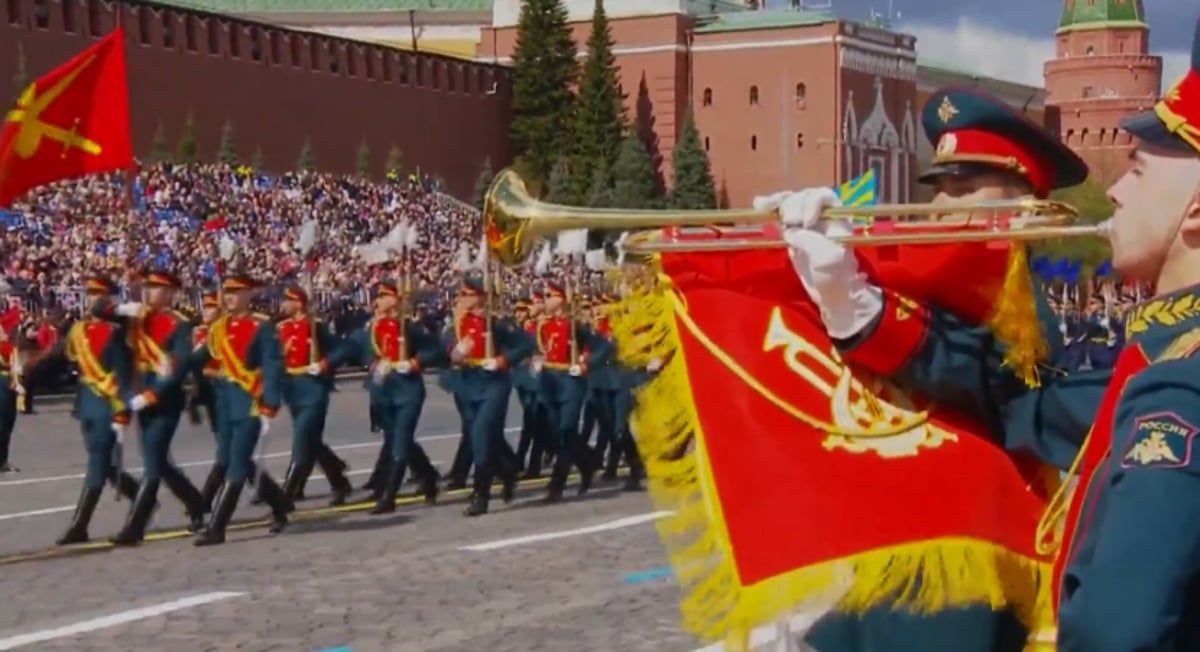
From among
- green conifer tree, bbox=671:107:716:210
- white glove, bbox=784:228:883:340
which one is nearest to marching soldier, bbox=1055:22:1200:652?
white glove, bbox=784:228:883:340

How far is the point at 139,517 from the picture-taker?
11906mm

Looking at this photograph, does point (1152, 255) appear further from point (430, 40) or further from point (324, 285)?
point (430, 40)

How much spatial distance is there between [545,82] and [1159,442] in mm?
67171

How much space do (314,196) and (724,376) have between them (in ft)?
128

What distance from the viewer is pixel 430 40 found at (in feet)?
275

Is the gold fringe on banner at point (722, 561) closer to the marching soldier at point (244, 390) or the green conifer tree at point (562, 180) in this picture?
the marching soldier at point (244, 390)

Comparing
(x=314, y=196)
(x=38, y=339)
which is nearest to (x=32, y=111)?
(x=38, y=339)

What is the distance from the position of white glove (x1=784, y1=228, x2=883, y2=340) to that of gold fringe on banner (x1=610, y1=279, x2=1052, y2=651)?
413 mm

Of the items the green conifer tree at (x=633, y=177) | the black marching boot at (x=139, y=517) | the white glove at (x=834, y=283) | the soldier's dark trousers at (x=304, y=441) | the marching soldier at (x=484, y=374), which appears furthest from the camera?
the green conifer tree at (x=633, y=177)

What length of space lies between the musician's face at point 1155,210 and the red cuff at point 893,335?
1289 mm

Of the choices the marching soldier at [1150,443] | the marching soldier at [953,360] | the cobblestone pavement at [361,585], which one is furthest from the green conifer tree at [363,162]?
the marching soldier at [1150,443]

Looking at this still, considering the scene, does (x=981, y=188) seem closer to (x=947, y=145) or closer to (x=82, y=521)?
(x=947, y=145)

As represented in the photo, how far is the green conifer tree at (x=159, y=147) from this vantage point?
46.3 metres

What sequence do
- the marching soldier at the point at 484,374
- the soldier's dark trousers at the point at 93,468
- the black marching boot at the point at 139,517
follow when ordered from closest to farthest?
the black marching boot at the point at 139,517 < the soldier's dark trousers at the point at 93,468 < the marching soldier at the point at 484,374
